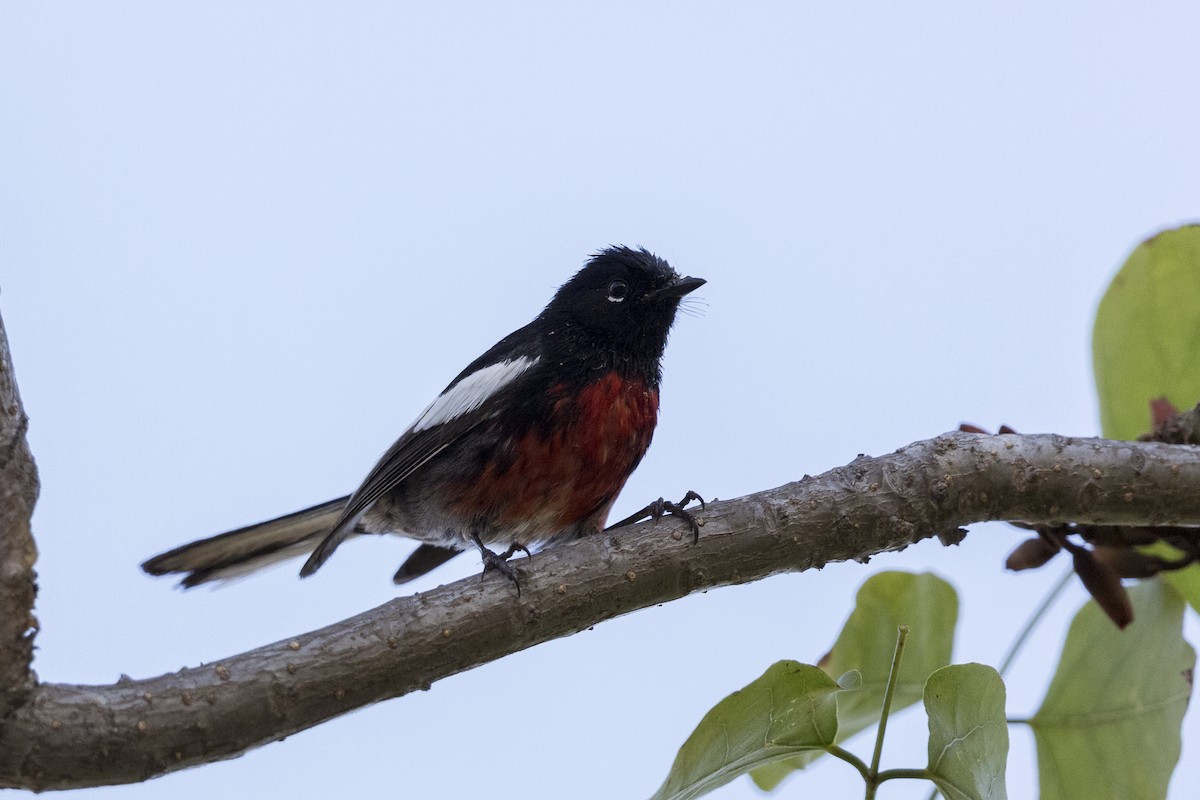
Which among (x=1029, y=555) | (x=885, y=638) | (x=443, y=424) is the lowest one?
(x=885, y=638)

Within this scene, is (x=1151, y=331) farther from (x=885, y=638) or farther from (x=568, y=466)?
(x=568, y=466)

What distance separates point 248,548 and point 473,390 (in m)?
0.80

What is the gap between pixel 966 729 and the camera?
5.64ft

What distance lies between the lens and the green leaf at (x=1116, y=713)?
2248 mm

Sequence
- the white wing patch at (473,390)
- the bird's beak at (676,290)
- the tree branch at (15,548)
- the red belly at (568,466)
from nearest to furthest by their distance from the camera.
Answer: the tree branch at (15,548) < the red belly at (568,466) < the white wing patch at (473,390) < the bird's beak at (676,290)

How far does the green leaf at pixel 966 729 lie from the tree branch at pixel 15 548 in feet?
4.57

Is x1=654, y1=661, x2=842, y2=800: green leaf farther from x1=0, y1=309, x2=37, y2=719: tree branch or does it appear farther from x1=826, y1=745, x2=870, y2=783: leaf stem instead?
x1=0, y1=309, x2=37, y2=719: tree branch

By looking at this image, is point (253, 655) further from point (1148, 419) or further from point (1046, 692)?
point (1148, 419)

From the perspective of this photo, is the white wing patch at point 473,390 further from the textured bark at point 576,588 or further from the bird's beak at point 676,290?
the textured bark at point 576,588

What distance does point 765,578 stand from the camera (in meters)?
2.22

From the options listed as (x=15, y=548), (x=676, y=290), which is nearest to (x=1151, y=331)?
(x=676, y=290)

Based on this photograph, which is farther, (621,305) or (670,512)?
(621,305)

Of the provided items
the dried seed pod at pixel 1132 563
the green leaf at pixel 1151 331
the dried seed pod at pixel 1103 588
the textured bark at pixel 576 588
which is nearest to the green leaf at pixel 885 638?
the textured bark at pixel 576 588

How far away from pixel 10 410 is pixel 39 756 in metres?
0.53
